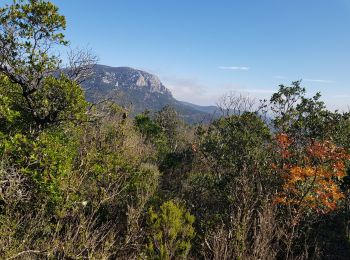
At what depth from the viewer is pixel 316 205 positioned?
696 inches

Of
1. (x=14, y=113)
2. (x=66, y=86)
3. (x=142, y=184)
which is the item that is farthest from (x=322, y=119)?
(x=14, y=113)

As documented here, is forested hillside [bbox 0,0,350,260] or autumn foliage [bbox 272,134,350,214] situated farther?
autumn foliage [bbox 272,134,350,214]

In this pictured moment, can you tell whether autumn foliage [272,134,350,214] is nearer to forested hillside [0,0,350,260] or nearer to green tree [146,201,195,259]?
forested hillside [0,0,350,260]

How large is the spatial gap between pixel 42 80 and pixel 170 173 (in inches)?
936

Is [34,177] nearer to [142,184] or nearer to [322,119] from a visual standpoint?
[142,184]

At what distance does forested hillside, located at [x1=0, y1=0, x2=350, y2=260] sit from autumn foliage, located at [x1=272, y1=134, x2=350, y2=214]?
75mm

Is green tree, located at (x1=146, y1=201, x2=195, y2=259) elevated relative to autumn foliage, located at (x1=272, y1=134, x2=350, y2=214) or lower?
lower

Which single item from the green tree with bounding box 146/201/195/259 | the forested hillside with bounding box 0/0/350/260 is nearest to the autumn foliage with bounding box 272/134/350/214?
the forested hillside with bounding box 0/0/350/260

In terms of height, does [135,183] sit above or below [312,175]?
below

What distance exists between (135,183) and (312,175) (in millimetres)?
10130

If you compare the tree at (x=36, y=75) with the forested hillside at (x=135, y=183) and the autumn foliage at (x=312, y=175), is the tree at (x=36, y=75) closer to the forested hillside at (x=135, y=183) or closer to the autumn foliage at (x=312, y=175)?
the forested hillside at (x=135, y=183)

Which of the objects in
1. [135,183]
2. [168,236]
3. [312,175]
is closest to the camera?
[168,236]

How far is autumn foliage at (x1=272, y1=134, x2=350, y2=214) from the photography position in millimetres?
17266

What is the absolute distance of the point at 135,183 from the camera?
20.9 m
